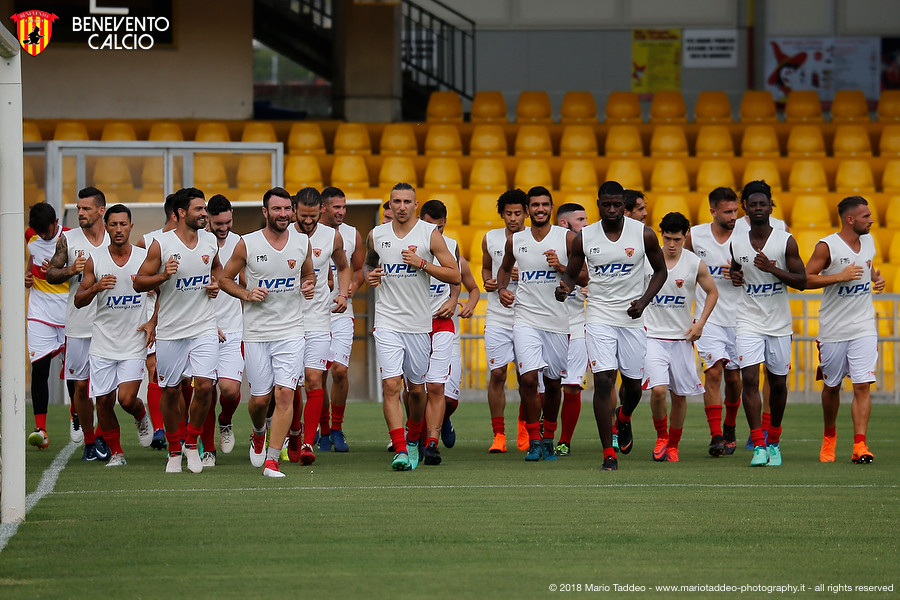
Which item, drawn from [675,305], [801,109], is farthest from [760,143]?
[675,305]

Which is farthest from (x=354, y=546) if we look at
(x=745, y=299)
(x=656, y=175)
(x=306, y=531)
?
(x=656, y=175)

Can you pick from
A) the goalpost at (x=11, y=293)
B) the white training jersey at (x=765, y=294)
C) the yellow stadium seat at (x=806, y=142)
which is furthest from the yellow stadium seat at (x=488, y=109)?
the goalpost at (x=11, y=293)

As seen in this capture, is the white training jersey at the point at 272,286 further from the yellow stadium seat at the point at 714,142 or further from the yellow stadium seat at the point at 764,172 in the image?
the yellow stadium seat at the point at 714,142

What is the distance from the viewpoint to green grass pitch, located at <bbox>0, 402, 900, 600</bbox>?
595cm

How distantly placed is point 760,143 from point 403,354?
1226cm

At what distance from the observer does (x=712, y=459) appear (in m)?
Answer: 10.9

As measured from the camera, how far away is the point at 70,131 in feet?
64.5

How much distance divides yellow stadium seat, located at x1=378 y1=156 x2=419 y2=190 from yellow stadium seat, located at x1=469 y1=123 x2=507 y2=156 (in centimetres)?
129

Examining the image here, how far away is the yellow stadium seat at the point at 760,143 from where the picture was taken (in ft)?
67.8

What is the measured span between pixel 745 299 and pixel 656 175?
9483 mm

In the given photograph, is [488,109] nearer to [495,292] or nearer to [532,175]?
[532,175]

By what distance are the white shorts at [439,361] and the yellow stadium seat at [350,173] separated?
9087 millimetres

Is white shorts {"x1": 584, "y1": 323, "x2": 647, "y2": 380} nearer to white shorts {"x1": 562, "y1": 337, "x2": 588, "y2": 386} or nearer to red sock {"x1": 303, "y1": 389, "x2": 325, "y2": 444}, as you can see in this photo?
white shorts {"x1": 562, "y1": 337, "x2": 588, "y2": 386}

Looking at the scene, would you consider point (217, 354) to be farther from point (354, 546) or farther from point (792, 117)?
point (792, 117)
